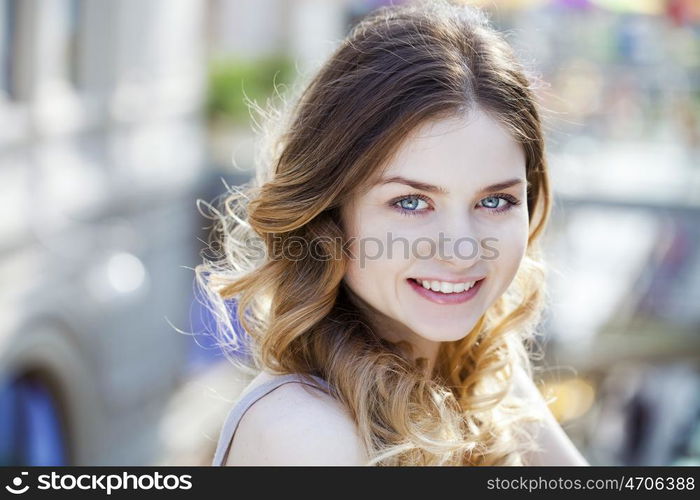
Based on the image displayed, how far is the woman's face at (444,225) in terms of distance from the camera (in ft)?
5.42

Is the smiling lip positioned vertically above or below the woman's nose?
below

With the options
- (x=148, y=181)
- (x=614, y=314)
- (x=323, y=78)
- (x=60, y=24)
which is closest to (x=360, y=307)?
(x=323, y=78)

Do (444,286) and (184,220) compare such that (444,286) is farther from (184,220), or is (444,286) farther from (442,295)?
(184,220)

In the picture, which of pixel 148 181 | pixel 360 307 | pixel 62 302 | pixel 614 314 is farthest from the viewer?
pixel 614 314

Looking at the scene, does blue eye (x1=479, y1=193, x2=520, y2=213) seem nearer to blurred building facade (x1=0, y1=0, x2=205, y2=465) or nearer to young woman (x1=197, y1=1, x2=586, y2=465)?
young woman (x1=197, y1=1, x2=586, y2=465)

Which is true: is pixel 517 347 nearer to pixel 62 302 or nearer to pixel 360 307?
pixel 360 307

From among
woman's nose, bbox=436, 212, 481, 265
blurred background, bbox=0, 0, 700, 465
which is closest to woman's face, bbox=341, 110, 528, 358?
woman's nose, bbox=436, 212, 481, 265

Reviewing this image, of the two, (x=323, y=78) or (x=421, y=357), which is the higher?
(x=323, y=78)

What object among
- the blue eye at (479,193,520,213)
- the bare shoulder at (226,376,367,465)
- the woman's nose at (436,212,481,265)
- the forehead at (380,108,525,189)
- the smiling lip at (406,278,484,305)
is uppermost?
the forehead at (380,108,525,189)

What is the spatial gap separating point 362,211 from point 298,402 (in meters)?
0.36

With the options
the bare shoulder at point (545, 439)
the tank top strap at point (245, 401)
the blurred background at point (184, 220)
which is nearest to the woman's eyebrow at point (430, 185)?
the tank top strap at point (245, 401)

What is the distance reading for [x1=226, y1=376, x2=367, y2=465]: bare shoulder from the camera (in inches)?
62.4

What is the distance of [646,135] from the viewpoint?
1090cm

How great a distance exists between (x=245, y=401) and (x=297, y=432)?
0.15 m
